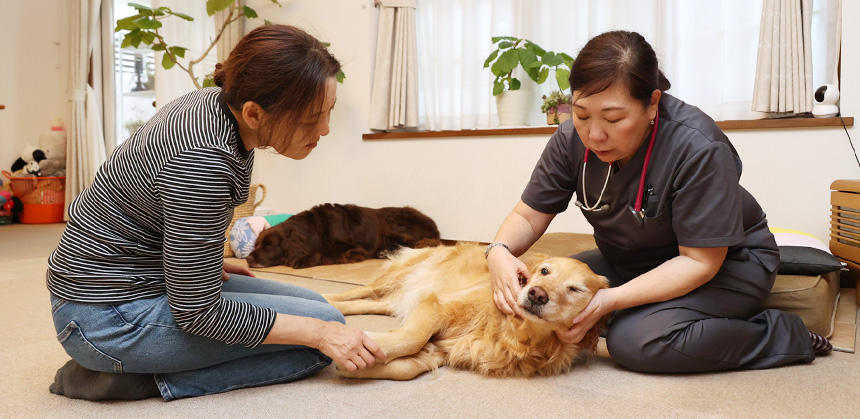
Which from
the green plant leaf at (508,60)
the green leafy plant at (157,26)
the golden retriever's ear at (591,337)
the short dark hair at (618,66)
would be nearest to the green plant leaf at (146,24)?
the green leafy plant at (157,26)

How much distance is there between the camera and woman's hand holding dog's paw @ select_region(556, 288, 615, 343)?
1.44 meters

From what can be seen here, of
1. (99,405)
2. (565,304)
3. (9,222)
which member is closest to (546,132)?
(565,304)

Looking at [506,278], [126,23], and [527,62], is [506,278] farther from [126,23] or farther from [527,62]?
[126,23]

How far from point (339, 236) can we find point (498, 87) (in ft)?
4.40

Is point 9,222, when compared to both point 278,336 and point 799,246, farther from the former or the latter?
point 799,246

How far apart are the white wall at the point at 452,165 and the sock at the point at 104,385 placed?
1.99 m

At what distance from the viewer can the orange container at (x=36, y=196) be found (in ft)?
18.3

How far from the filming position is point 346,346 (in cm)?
130

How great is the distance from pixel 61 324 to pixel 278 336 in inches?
18.1

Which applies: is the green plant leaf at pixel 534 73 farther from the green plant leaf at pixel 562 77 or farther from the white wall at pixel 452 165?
the white wall at pixel 452 165

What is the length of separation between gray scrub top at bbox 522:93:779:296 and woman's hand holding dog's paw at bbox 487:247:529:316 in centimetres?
23

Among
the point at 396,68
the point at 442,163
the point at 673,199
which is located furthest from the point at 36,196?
the point at 673,199

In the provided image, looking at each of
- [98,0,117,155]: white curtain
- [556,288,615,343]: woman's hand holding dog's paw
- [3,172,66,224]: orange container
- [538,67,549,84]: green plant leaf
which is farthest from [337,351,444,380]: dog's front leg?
[98,0,117,155]: white curtain

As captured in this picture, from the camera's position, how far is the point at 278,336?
1.24 m
